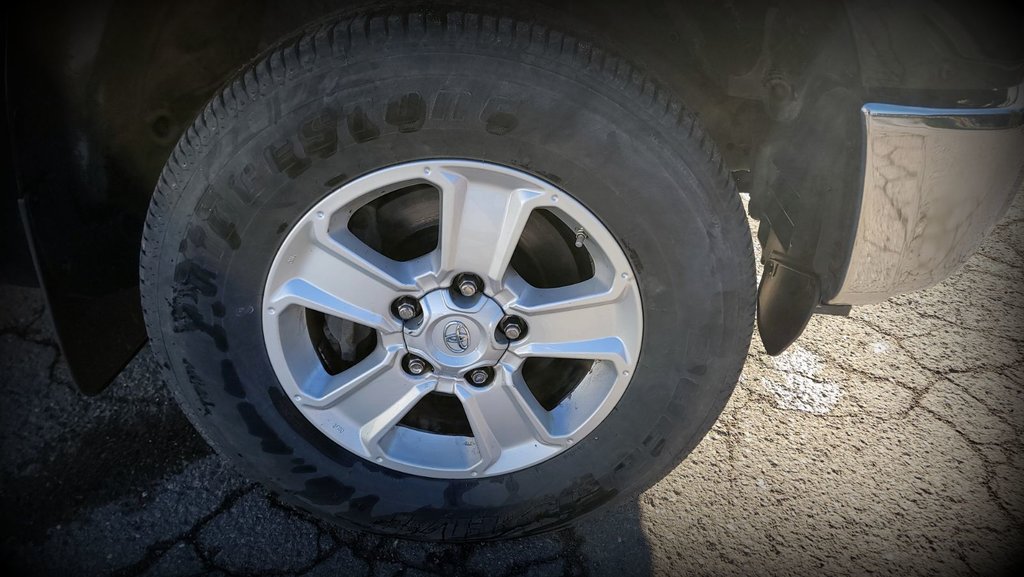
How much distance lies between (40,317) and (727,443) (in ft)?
8.27

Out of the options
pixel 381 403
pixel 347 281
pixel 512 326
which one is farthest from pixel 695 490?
pixel 347 281

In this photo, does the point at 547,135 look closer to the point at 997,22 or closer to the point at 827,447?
the point at 997,22

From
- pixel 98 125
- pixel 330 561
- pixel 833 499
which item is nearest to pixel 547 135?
pixel 98 125

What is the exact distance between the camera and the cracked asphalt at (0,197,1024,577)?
1857 mm

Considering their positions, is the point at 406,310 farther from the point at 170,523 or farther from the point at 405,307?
the point at 170,523

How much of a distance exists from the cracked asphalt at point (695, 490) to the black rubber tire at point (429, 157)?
32 cm

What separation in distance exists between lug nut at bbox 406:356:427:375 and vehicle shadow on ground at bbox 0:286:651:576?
542 mm

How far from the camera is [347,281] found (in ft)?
5.11

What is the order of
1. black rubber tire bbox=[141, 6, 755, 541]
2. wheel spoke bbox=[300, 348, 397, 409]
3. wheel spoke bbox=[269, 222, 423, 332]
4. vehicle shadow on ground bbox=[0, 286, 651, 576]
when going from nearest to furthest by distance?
black rubber tire bbox=[141, 6, 755, 541], wheel spoke bbox=[269, 222, 423, 332], wheel spoke bbox=[300, 348, 397, 409], vehicle shadow on ground bbox=[0, 286, 651, 576]

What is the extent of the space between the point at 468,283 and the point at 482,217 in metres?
0.17

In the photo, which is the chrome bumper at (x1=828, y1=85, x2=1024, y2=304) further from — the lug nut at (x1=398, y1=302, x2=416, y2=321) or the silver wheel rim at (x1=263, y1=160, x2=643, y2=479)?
the lug nut at (x1=398, y1=302, x2=416, y2=321)

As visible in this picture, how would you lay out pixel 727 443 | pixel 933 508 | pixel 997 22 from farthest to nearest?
pixel 727 443, pixel 933 508, pixel 997 22

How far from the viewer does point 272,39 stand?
5.53 ft

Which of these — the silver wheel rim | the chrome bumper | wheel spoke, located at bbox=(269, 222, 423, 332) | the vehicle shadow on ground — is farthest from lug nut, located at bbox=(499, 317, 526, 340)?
the chrome bumper
